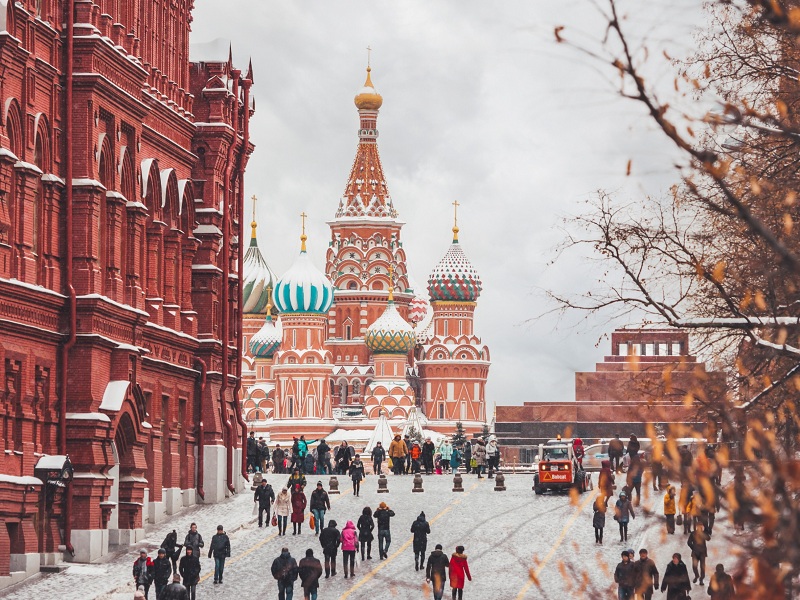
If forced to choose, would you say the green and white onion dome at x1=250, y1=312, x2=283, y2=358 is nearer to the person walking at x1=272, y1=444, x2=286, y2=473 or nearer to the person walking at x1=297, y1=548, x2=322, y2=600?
the person walking at x1=272, y1=444, x2=286, y2=473

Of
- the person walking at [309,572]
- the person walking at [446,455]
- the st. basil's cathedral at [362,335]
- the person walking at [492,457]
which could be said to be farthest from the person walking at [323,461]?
the st. basil's cathedral at [362,335]

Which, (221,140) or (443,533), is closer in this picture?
(443,533)

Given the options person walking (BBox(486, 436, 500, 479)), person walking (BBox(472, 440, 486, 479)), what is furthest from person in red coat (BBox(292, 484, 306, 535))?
person walking (BBox(472, 440, 486, 479))

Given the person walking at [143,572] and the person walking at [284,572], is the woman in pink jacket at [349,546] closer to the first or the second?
the person walking at [284,572]

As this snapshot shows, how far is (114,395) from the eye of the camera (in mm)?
36312

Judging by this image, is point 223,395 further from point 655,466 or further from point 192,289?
point 655,466

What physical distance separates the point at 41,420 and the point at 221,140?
1401 centimetres

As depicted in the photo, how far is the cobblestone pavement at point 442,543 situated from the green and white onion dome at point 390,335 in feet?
240

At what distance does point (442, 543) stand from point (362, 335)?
9091 centimetres

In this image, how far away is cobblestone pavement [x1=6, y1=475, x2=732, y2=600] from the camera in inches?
1238

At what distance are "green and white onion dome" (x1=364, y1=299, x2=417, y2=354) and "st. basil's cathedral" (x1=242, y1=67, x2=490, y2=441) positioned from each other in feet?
0.30

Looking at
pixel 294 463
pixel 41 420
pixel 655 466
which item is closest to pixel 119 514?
pixel 41 420

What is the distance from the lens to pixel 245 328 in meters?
131

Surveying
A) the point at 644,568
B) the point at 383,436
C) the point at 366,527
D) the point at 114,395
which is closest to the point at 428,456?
the point at 114,395
